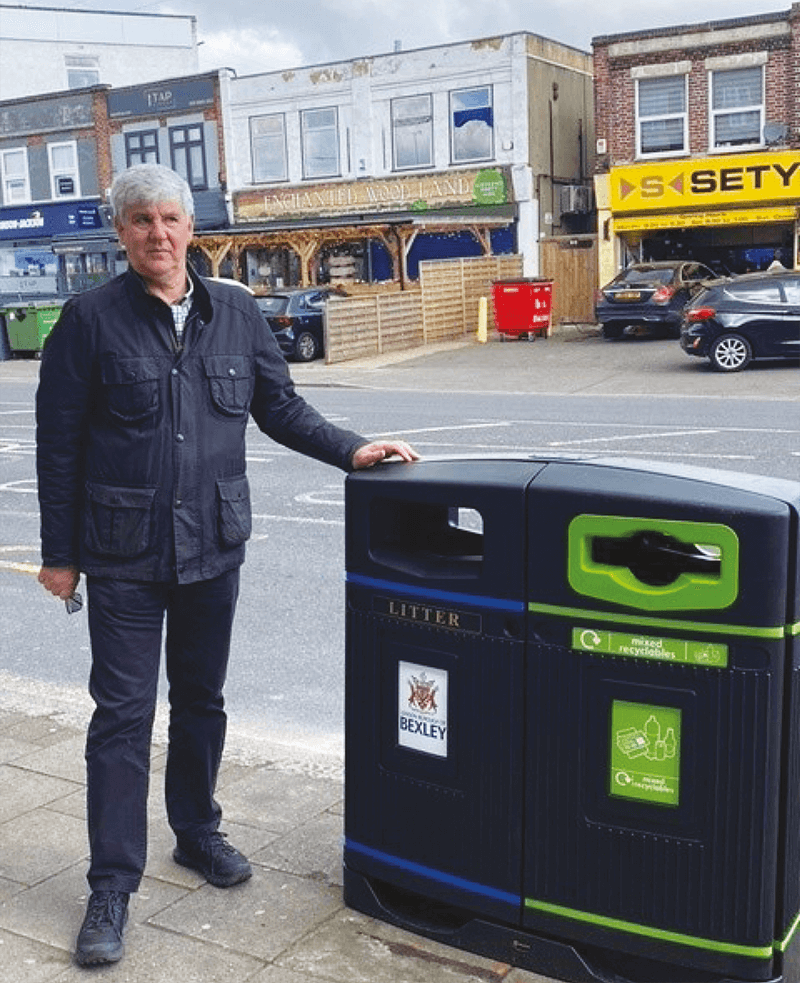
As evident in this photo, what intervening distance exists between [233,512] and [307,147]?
32379 mm

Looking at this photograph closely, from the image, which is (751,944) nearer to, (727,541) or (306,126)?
(727,541)

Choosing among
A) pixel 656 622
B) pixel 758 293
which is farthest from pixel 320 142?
pixel 656 622

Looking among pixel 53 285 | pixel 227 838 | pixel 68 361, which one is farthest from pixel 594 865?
pixel 53 285

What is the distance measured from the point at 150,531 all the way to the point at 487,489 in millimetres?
879

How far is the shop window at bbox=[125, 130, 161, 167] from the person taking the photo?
121 feet

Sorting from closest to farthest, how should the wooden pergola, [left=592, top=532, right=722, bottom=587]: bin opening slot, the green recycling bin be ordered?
[left=592, top=532, right=722, bottom=587]: bin opening slot < the wooden pergola < the green recycling bin

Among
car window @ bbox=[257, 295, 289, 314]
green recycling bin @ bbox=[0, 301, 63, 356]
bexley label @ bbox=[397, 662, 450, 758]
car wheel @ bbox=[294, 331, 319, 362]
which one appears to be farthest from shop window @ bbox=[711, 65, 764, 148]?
bexley label @ bbox=[397, 662, 450, 758]

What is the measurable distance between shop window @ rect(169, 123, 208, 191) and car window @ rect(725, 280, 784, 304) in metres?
19.7

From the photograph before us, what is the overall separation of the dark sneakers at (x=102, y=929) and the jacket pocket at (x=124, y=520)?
871mm

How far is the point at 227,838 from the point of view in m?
3.91

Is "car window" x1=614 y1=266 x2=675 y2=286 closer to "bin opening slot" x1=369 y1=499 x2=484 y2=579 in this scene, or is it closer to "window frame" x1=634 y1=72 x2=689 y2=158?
"window frame" x1=634 y1=72 x2=689 y2=158

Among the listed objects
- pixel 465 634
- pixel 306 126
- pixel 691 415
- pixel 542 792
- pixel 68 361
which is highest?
pixel 306 126

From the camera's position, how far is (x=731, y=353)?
20781 millimetres

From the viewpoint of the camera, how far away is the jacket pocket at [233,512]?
344 centimetres
